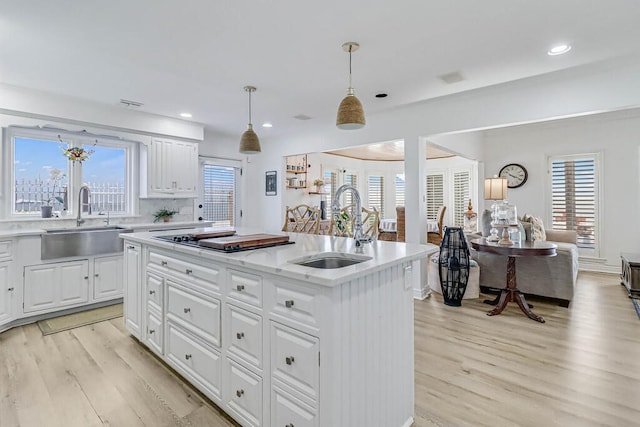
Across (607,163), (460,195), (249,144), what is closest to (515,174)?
(607,163)

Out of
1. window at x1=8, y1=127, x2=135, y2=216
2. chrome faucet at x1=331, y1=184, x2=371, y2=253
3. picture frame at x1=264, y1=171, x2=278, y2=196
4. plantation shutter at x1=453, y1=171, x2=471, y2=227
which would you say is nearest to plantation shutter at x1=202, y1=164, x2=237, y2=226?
picture frame at x1=264, y1=171, x2=278, y2=196

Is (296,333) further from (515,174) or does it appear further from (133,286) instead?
(515,174)

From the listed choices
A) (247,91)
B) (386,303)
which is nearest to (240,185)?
(247,91)

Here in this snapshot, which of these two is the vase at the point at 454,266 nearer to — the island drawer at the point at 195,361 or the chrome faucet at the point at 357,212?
the chrome faucet at the point at 357,212

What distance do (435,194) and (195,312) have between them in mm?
7982

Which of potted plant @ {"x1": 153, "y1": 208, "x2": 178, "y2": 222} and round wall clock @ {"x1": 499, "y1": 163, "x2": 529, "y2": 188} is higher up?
round wall clock @ {"x1": 499, "y1": 163, "x2": 529, "y2": 188}

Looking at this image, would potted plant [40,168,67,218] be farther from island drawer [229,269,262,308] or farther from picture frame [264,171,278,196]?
island drawer [229,269,262,308]

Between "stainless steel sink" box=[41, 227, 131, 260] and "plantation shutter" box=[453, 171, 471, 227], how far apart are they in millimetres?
7471

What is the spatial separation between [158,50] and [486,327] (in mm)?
3889

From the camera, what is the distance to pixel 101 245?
377 centimetres

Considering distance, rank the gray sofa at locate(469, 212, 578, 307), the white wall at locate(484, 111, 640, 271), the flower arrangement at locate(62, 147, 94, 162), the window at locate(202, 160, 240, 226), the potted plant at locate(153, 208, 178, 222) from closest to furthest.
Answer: the gray sofa at locate(469, 212, 578, 307), the flower arrangement at locate(62, 147, 94, 162), the potted plant at locate(153, 208, 178, 222), the white wall at locate(484, 111, 640, 271), the window at locate(202, 160, 240, 226)

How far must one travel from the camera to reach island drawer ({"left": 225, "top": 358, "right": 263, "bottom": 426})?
161cm

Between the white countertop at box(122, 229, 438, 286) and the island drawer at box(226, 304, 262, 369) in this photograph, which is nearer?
the white countertop at box(122, 229, 438, 286)

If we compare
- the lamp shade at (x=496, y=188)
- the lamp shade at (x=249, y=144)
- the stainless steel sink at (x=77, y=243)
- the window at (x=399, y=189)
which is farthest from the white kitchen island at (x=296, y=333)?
the window at (x=399, y=189)
